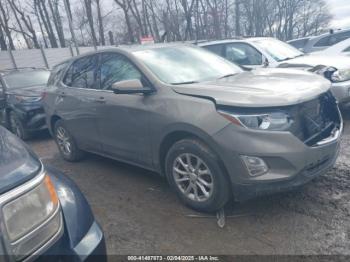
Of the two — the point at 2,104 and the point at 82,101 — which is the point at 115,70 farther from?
the point at 2,104

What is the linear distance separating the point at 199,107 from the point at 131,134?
1078 millimetres

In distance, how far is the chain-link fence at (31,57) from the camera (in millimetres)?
16672

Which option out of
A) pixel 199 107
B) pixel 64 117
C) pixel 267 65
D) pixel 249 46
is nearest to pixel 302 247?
pixel 199 107

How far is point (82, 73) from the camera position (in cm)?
476

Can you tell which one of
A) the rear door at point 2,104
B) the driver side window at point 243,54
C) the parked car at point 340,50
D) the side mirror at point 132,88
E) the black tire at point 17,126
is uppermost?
the side mirror at point 132,88

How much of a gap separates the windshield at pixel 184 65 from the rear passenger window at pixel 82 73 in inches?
35.4

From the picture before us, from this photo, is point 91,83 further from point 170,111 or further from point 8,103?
point 8,103

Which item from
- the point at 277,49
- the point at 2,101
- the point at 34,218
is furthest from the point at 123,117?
the point at 2,101

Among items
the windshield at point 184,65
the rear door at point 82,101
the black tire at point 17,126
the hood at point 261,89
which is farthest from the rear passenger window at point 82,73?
the black tire at point 17,126

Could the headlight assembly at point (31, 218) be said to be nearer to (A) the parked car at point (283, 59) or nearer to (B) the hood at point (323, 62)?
(A) the parked car at point (283, 59)

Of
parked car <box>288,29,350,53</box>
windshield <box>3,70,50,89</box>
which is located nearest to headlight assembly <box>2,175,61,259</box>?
windshield <box>3,70,50,89</box>

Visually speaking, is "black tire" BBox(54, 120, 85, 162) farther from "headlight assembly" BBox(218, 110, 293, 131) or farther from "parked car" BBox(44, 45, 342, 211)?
"headlight assembly" BBox(218, 110, 293, 131)

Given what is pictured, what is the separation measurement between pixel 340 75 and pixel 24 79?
732 cm

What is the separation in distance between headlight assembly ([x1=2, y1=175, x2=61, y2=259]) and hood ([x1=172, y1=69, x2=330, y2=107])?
5.74 ft
